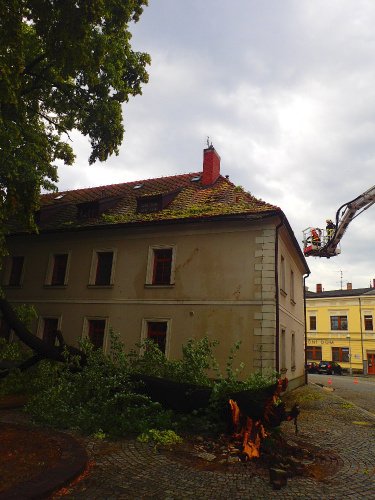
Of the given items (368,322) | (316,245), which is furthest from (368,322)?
(316,245)

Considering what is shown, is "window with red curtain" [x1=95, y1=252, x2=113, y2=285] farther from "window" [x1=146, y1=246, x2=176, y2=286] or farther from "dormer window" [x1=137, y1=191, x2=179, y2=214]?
"dormer window" [x1=137, y1=191, x2=179, y2=214]

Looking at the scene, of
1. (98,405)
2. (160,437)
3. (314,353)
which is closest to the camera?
(160,437)

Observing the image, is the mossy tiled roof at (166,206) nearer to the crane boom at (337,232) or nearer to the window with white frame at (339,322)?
the crane boom at (337,232)

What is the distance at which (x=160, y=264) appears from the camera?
1499 centimetres

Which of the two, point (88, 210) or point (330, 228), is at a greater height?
point (330, 228)

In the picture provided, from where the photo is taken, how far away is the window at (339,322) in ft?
135

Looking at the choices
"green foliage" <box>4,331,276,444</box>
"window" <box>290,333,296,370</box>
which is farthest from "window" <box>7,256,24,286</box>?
"window" <box>290,333,296,370</box>

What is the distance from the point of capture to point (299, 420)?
10016mm

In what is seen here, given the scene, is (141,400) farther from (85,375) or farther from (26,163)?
(26,163)

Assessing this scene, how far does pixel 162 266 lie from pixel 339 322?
109 ft

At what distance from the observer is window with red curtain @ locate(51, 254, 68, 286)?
16906 mm

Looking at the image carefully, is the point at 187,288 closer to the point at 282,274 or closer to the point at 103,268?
the point at 282,274

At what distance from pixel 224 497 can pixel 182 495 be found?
0.54 meters

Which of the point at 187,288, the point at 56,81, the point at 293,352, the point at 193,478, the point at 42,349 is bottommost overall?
the point at 193,478
